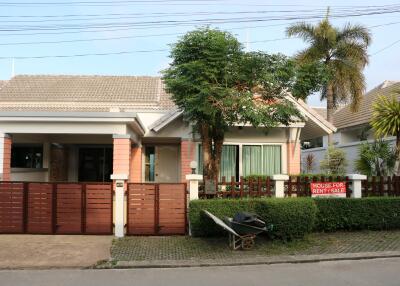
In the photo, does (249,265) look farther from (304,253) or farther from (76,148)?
(76,148)

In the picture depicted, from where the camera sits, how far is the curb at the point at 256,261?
888 cm

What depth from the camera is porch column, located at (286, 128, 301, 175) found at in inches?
639

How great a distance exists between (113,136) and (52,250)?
13.2 ft

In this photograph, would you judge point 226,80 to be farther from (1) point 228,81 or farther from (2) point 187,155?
(2) point 187,155

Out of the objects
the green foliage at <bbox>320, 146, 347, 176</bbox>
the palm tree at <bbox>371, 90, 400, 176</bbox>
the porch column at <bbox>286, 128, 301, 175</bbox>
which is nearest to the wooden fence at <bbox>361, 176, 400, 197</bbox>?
the palm tree at <bbox>371, 90, 400, 176</bbox>

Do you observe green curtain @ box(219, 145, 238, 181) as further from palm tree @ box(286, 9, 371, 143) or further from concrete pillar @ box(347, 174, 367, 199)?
palm tree @ box(286, 9, 371, 143)

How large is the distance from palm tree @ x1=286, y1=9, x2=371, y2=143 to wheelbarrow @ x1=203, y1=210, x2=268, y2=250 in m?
14.5

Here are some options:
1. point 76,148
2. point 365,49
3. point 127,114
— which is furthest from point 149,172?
point 365,49

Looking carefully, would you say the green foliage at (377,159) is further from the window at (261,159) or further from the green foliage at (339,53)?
the green foliage at (339,53)

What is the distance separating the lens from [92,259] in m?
9.36

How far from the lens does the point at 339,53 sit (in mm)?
23328

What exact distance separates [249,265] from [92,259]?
10.5ft

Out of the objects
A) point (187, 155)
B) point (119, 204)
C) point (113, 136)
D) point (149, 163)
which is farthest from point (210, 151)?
point (149, 163)

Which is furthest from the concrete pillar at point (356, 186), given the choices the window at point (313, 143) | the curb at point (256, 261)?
the window at point (313, 143)
